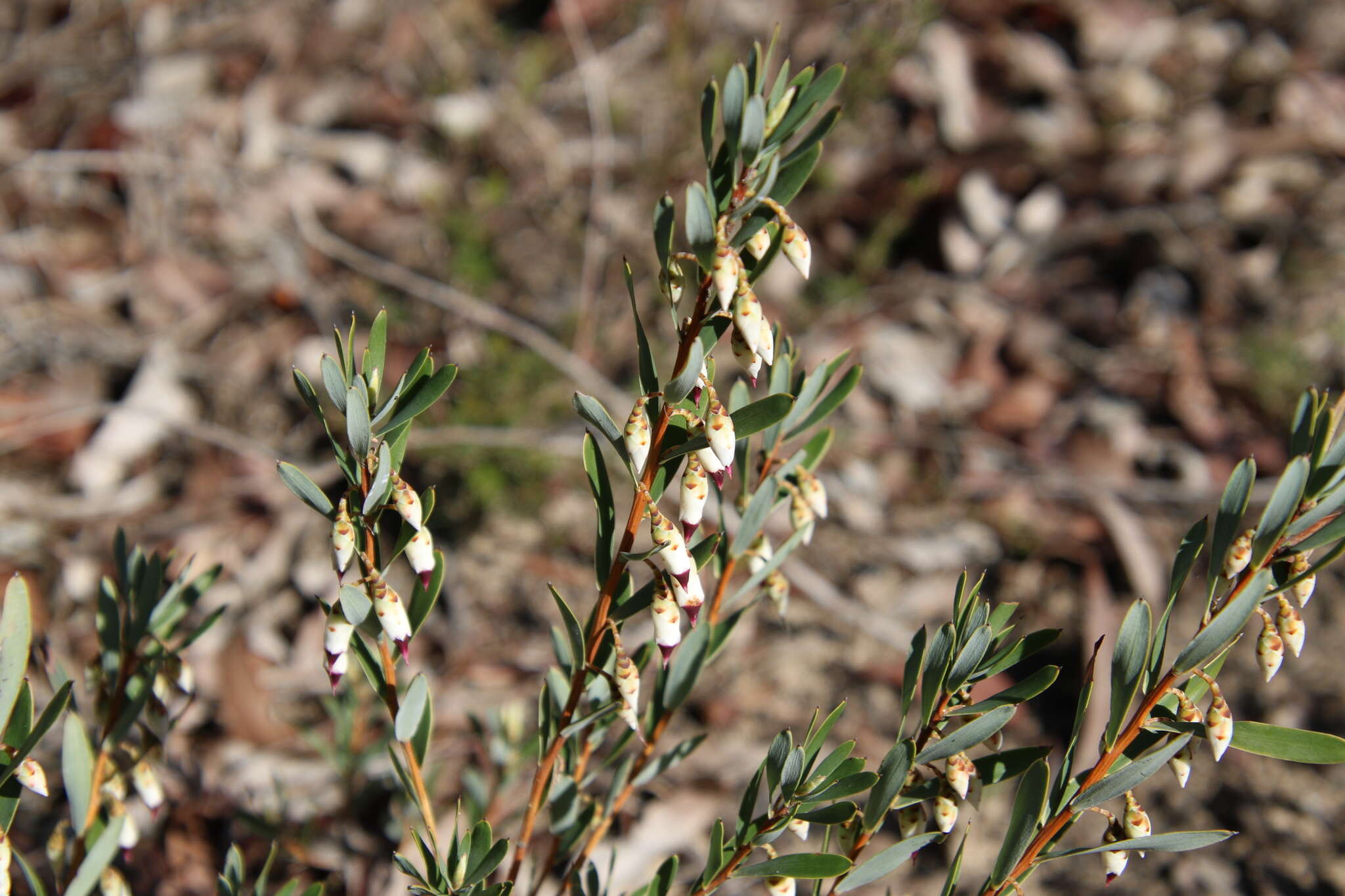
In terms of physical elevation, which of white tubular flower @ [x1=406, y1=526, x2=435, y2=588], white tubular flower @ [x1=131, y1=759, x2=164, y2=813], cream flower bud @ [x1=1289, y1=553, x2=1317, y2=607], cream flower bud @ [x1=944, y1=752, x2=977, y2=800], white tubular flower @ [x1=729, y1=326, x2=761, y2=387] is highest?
white tubular flower @ [x1=729, y1=326, x2=761, y2=387]

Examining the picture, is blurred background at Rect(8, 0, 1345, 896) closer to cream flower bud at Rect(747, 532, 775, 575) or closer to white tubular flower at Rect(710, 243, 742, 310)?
cream flower bud at Rect(747, 532, 775, 575)

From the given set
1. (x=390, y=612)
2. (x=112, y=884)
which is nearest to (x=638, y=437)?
(x=390, y=612)

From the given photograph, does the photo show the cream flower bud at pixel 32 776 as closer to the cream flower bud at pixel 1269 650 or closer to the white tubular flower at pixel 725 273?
the white tubular flower at pixel 725 273

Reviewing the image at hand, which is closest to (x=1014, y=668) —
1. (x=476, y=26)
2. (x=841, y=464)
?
(x=841, y=464)

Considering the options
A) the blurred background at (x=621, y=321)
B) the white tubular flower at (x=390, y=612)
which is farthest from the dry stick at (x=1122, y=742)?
the blurred background at (x=621, y=321)

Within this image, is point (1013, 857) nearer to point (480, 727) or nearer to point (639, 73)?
point (480, 727)

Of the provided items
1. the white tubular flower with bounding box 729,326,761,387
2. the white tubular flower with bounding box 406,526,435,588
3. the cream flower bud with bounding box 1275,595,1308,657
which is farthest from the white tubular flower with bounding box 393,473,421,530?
the cream flower bud with bounding box 1275,595,1308,657
